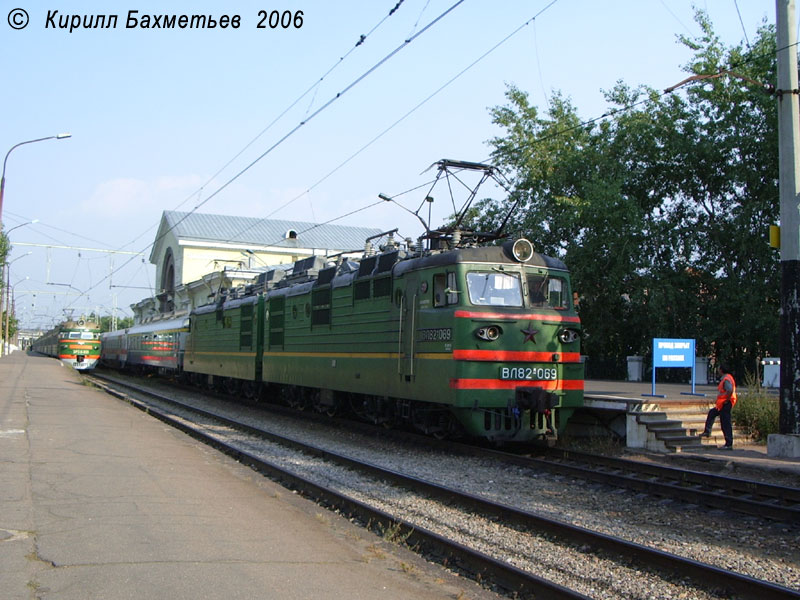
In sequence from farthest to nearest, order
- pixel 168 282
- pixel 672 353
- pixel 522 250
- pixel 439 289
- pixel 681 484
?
1. pixel 168 282
2. pixel 672 353
3. pixel 522 250
4. pixel 439 289
5. pixel 681 484

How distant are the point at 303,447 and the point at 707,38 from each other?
23.5 metres

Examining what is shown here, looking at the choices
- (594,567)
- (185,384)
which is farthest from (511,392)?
(185,384)

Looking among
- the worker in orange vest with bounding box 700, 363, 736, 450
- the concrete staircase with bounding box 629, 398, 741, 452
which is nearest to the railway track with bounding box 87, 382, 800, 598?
the concrete staircase with bounding box 629, 398, 741, 452

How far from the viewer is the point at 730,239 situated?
27.6 m

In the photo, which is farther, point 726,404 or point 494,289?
point 726,404

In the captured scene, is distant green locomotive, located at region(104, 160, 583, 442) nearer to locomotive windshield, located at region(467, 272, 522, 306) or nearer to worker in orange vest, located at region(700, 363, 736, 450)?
locomotive windshield, located at region(467, 272, 522, 306)

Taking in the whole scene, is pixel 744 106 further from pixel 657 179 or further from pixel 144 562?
pixel 144 562

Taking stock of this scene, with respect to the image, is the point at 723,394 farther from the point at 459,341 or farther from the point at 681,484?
the point at 459,341

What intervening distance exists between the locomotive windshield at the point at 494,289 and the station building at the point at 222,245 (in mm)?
47085

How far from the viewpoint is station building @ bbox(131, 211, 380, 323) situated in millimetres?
62469

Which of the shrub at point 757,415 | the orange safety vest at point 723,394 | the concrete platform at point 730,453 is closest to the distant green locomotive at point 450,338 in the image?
the concrete platform at point 730,453

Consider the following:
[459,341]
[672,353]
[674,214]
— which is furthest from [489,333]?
[674,214]

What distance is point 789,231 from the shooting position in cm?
1262

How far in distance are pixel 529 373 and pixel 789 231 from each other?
4739 millimetres
